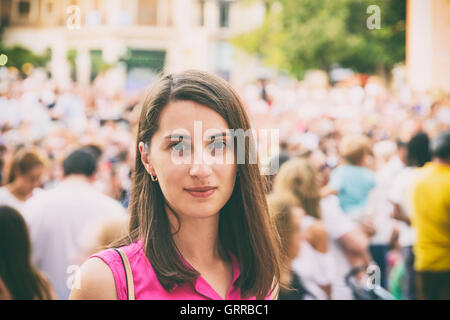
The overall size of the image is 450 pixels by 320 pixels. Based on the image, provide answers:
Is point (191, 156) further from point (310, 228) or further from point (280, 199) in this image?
point (310, 228)

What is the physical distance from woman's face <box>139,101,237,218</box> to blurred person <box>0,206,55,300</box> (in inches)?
49.0

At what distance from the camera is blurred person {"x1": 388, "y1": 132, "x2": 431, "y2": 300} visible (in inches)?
135

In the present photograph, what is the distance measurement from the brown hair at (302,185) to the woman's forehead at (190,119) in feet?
5.17

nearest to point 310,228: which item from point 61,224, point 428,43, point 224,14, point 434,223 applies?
point 434,223

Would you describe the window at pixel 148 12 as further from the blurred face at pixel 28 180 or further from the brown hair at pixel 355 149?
the brown hair at pixel 355 149

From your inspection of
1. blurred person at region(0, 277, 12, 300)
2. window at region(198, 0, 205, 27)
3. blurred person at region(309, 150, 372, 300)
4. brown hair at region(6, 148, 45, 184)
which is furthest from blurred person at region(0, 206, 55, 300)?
window at region(198, 0, 205, 27)

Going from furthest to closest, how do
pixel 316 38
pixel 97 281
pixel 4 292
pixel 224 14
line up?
pixel 316 38
pixel 224 14
pixel 4 292
pixel 97 281

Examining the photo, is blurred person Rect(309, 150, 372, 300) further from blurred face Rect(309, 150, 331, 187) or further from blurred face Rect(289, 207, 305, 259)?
blurred face Rect(309, 150, 331, 187)

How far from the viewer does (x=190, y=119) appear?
1.07 m

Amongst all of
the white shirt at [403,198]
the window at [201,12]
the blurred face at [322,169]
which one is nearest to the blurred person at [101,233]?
the window at [201,12]

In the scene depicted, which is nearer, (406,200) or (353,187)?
(406,200)

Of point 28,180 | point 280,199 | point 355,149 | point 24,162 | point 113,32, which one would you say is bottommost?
point 280,199

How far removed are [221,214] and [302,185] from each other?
1.48 metres
